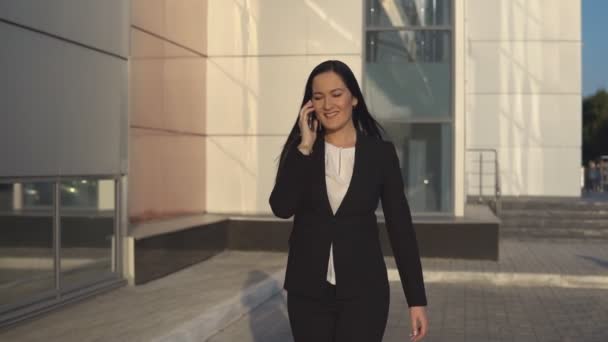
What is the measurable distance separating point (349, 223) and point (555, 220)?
674 inches

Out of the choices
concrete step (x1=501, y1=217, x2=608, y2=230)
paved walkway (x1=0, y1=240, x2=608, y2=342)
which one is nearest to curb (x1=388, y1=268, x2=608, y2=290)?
paved walkway (x1=0, y1=240, x2=608, y2=342)

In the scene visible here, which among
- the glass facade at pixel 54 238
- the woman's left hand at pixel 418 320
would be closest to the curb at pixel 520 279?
the glass facade at pixel 54 238

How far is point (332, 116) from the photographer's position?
356 centimetres

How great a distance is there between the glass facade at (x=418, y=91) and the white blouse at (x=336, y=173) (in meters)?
11.4

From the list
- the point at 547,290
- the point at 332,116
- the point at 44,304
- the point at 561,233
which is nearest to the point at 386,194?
the point at 332,116

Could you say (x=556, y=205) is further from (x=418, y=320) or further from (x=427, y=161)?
(x=418, y=320)

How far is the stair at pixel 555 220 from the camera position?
759 inches

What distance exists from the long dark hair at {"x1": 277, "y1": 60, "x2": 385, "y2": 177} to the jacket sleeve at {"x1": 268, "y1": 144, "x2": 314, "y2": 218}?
9cm

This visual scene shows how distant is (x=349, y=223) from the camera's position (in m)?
3.50

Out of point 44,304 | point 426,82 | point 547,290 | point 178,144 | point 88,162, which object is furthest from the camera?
point 426,82

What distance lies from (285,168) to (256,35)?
12.2m

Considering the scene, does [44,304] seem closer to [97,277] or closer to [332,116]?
[97,277]

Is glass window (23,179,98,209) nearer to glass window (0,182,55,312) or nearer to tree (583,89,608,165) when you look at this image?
glass window (0,182,55,312)

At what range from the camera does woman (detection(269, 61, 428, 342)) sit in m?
3.46
